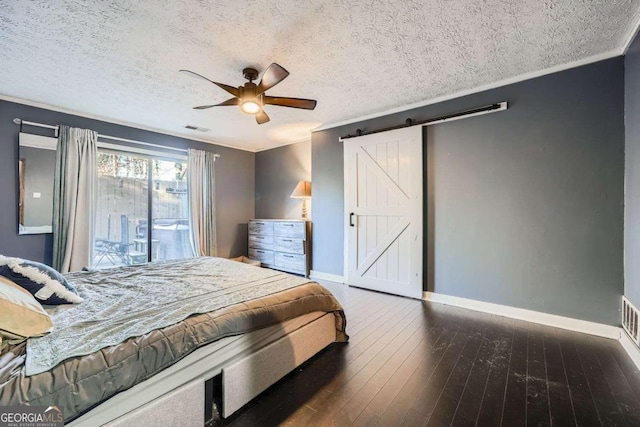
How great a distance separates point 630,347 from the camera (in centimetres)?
212

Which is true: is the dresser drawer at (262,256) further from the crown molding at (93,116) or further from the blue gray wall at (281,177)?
the crown molding at (93,116)

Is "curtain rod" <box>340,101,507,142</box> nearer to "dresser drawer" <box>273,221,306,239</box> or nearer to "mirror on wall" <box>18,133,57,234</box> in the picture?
"dresser drawer" <box>273,221,306,239</box>

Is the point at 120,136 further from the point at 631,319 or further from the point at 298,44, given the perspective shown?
the point at 631,319

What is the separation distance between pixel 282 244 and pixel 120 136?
3.07m

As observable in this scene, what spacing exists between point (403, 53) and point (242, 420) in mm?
2975

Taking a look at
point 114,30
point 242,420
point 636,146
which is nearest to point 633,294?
point 636,146

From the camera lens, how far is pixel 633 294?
2.16 meters

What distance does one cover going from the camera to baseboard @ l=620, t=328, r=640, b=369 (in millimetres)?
2000

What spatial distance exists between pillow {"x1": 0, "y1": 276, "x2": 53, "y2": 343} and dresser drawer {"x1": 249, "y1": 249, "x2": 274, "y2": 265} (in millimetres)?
3755

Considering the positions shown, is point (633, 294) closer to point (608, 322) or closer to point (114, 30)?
point (608, 322)

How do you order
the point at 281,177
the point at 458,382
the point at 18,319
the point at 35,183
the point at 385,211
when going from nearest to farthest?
the point at 18,319 → the point at 458,382 → the point at 35,183 → the point at 385,211 → the point at 281,177

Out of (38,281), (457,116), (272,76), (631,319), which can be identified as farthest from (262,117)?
(631,319)

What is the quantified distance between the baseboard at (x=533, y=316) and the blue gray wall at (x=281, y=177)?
2705 mm

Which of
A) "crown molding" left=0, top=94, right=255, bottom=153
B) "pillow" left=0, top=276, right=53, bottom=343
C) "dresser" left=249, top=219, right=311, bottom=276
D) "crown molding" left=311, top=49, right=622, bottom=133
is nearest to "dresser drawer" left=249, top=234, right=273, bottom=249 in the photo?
"dresser" left=249, top=219, right=311, bottom=276
